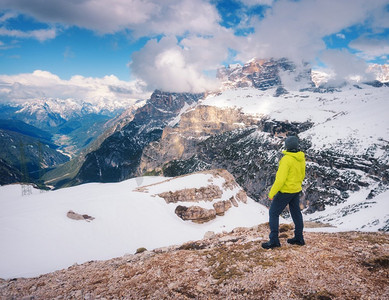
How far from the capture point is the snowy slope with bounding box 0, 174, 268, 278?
13845 millimetres

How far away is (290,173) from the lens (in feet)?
24.3

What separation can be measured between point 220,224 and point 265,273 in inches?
1024

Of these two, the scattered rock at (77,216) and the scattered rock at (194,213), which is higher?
the scattered rock at (77,216)

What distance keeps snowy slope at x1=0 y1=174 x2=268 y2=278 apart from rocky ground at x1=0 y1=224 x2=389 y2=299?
5.31 metres

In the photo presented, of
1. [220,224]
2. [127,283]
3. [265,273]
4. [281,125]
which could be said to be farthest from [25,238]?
[281,125]

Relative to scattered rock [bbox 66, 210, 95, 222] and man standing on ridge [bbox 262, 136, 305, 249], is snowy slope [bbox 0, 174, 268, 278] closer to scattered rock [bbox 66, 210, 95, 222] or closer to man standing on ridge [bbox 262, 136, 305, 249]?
scattered rock [bbox 66, 210, 95, 222]

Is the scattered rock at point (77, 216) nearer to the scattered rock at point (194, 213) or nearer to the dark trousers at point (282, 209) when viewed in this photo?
the scattered rock at point (194, 213)

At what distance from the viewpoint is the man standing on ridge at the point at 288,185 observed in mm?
7375

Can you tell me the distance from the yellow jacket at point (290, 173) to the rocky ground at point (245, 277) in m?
2.07

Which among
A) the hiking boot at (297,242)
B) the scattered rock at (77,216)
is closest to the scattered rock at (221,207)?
the scattered rock at (77,216)

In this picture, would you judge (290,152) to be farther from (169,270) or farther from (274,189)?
(169,270)

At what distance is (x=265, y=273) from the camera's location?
6.06 m

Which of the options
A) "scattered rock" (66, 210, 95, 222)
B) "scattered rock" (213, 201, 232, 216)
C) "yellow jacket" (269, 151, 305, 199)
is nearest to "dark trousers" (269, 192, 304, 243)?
"yellow jacket" (269, 151, 305, 199)

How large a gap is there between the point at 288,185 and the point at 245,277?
325 cm
